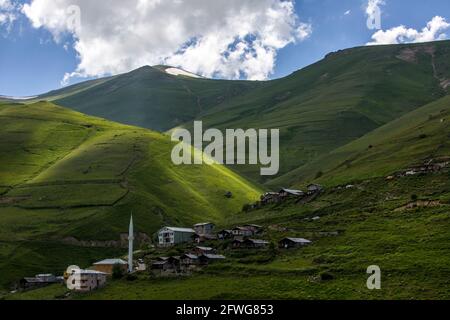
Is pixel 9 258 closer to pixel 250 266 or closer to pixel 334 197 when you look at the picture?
pixel 250 266

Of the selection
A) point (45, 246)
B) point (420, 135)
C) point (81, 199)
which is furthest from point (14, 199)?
point (420, 135)

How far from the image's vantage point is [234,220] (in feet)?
476

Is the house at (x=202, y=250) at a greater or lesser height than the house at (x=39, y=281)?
greater

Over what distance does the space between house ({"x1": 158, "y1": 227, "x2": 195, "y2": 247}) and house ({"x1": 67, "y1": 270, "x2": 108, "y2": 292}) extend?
3158 centimetres

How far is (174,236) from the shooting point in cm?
13225

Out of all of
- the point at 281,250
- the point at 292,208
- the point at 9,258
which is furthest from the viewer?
the point at 292,208

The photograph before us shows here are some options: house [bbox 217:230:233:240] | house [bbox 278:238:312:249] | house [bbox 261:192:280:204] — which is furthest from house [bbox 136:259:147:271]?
house [bbox 261:192:280:204]

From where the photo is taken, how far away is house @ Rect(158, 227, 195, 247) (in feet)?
433

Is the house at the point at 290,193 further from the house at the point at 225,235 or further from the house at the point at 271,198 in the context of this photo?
the house at the point at 225,235

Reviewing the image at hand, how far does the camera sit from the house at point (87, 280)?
98.2 meters

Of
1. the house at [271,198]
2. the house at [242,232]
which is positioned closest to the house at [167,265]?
the house at [242,232]

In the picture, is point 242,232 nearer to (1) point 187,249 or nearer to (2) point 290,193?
(1) point 187,249

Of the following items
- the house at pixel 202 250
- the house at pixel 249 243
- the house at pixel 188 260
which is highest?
the house at pixel 249 243

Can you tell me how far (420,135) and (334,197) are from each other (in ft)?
165
